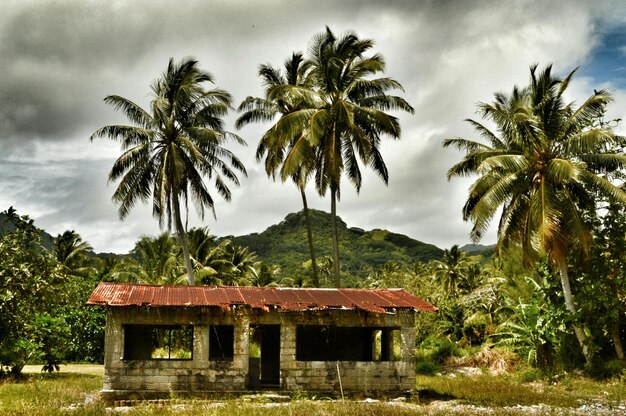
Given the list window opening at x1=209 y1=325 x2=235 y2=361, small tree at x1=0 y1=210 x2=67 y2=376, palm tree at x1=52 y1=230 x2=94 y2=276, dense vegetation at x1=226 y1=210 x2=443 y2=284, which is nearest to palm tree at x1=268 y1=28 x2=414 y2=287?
window opening at x1=209 y1=325 x2=235 y2=361

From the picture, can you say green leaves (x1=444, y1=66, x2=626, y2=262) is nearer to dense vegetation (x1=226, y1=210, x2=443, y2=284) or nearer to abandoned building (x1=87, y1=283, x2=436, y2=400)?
abandoned building (x1=87, y1=283, x2=436, y2=400)

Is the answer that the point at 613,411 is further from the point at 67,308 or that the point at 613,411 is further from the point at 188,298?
the point at 67,308

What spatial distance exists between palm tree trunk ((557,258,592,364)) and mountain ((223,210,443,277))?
211ft

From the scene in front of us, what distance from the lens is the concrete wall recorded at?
52.3ft

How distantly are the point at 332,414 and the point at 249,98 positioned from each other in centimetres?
1798

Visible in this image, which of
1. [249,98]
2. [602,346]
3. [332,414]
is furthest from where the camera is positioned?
[249,98]

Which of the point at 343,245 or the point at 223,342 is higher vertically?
the point at 343,245

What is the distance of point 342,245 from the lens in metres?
108

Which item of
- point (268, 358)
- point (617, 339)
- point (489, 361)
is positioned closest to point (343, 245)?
point (489, 361)

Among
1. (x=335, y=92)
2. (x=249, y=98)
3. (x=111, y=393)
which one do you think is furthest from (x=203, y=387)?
(x=249, y=98)

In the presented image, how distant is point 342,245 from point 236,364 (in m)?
91.6

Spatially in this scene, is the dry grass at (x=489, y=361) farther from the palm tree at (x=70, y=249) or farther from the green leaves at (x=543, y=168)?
the palm tree at (x=70, y=249)

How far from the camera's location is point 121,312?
16156mm

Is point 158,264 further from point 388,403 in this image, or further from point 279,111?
point 388,403
